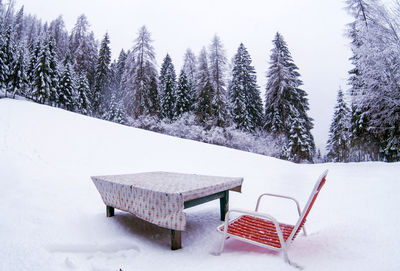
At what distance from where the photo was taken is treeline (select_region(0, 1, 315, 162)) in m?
18.1

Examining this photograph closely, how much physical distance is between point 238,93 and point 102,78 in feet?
61.6

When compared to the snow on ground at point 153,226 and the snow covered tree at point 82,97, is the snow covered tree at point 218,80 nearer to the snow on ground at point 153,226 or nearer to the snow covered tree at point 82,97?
the snow on ground at point 153,226

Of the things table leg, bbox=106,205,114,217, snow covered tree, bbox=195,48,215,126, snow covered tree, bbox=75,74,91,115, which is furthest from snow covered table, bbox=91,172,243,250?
snow covered tree, bbox=75,74,91,115

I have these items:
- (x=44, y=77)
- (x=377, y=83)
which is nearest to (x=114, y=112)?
(x=44, y=77)

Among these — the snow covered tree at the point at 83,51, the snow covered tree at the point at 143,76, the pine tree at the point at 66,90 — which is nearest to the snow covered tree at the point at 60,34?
the snow covered tree at the point at 83,51

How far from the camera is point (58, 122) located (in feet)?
32.4

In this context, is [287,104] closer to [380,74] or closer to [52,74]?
[380,74]

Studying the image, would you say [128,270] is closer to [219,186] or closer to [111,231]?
[111,231]

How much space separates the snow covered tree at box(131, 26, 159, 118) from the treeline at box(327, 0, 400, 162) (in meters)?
15.8

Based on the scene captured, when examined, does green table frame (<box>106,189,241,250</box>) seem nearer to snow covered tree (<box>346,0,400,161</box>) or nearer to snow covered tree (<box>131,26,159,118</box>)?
snow covered tree (<box>346,0,400,161</box>)

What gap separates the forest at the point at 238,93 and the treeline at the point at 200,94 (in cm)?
9

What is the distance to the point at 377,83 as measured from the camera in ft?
29.1

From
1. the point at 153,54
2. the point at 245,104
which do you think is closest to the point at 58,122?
the point at 153,54

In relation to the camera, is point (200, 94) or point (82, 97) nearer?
point (200, 94)
